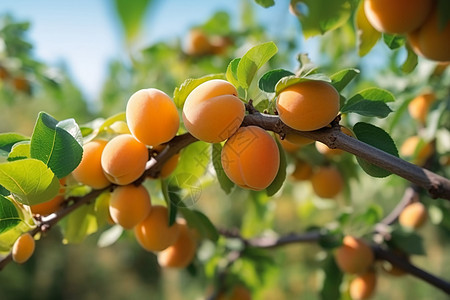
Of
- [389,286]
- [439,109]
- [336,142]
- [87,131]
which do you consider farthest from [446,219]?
[389,286]

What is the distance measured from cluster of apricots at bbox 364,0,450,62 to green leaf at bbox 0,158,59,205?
32 cm

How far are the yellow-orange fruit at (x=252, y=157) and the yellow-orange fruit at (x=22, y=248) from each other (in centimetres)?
23

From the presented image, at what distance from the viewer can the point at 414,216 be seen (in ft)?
2.45

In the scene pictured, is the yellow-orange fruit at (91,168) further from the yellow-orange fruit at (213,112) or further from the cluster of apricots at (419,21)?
the cluster of apricots at (419,21)

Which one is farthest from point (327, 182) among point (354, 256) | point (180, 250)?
point (180, 250)

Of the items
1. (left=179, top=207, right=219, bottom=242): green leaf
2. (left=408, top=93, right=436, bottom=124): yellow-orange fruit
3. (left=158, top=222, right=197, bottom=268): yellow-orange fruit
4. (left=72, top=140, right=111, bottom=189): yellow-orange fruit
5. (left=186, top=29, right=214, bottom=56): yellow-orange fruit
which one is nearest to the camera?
(left=72, top=140, right=111, bottom=189): yellow-orange fruit

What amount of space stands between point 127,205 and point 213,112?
160mm

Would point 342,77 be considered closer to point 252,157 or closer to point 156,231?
point 252,157

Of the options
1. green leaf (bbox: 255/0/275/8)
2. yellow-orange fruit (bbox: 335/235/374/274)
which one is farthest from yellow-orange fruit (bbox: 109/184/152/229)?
yellow-orange fruit (bbox: 335/235/374/274)

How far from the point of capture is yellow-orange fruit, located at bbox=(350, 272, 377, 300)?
0.72 meters

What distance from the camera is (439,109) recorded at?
0.66 metres

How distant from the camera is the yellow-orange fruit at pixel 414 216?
0.74 meters

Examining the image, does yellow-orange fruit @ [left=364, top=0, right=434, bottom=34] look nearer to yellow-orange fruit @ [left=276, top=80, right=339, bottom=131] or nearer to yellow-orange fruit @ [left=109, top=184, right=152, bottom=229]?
yellow-orange fruit @ [left=276, top=80, right=339, bottom=131]

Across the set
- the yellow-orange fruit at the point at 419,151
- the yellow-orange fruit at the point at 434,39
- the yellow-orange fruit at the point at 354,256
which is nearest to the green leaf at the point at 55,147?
the yellow-orange fruit at the point at 434,39
